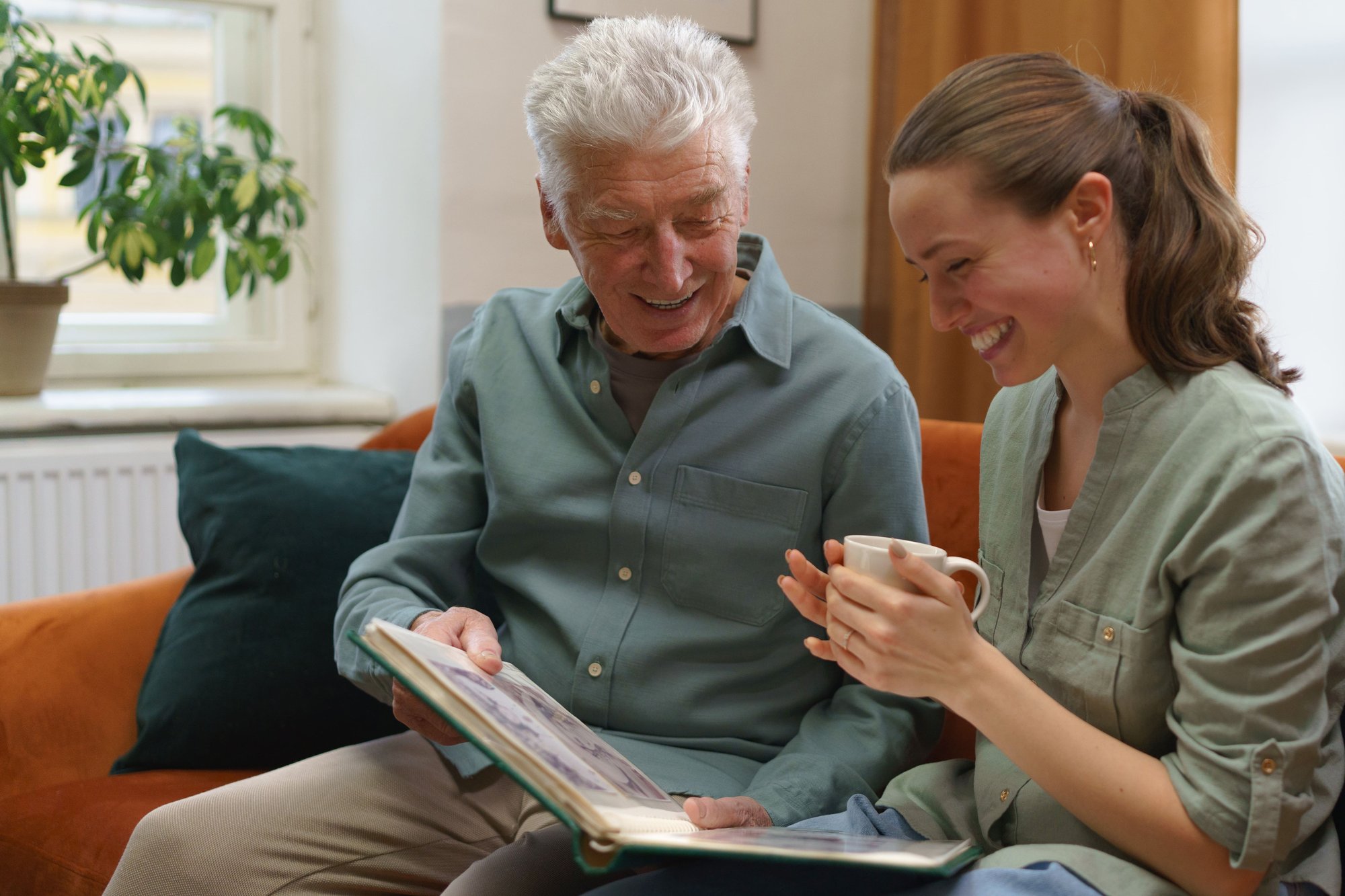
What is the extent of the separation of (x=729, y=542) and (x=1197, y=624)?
0.53 metres

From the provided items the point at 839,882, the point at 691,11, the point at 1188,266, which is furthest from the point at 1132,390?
the point at 691,11

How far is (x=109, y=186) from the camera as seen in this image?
8.08 feet

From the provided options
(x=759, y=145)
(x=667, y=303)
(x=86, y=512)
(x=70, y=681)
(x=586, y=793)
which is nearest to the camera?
(x=586, y=793)

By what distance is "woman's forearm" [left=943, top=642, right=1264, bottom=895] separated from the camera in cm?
88

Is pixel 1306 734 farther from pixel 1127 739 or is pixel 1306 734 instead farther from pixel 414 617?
pixel 414 617

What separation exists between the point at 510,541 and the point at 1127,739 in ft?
2.35

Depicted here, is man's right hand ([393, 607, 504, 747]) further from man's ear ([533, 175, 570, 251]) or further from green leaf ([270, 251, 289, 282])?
green leaf ([270, 251, 289, 282])

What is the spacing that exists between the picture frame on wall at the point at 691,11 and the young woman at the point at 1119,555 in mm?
1435

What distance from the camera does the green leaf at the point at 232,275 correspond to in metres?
2.29

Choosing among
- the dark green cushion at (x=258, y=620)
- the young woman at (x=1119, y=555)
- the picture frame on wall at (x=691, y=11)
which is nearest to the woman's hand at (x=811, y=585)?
the young woman at (x=1119, y=555)

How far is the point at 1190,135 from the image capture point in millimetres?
999

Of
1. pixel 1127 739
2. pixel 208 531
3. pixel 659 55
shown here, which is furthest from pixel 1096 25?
pixel 208 531

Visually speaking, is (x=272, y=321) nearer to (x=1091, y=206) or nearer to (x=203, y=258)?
(x=203, y=258)

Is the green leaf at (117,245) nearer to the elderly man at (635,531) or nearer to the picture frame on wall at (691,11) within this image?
the picture frame on wall at (691,11)
